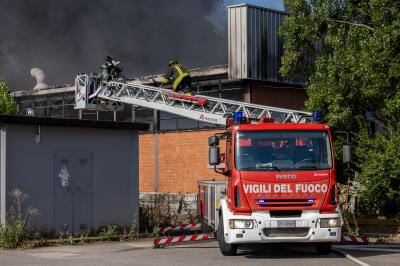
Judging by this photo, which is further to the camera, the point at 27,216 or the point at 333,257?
the point at 27,216

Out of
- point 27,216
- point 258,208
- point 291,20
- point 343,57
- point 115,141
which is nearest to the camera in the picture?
point 258,208

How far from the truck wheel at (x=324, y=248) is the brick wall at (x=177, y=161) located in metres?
15.3

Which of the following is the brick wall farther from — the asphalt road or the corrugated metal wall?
the asphalt road

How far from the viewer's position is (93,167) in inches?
793

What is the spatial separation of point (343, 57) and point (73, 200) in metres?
9.04

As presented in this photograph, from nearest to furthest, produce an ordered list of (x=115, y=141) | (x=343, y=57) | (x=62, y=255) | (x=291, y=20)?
(x=62, y=255), (x=115, y=141), (x=343, y=57), (x=291, y=20)

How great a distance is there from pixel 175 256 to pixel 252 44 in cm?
1683

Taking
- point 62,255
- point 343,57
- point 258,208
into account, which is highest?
point 343,57

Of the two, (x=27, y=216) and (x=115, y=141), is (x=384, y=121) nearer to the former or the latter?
(x=115, y=141)

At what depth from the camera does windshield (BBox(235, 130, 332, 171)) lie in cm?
1485

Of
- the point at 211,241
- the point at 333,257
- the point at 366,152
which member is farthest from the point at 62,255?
the point at 366,152

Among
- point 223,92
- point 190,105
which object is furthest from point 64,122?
point 223,92

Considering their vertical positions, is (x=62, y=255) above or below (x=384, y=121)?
below

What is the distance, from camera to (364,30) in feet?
73.9
